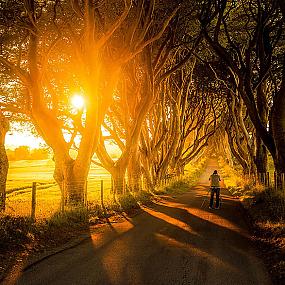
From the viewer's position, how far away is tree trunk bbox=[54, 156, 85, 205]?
1402 centimetres

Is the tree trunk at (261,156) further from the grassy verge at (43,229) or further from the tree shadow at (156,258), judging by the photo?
the tree shadow at (156,258)

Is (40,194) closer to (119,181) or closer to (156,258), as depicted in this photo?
(119,181)

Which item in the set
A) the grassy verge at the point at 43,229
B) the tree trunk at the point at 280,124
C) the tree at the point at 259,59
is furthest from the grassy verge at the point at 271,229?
the grassy verge at the point at 43,229

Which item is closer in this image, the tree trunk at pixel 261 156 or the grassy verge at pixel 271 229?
the grassy verge at pixel 271 229

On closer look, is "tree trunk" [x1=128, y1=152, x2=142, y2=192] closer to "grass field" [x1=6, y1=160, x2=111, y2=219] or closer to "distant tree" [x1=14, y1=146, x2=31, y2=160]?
"grass field" [x1=6, y1=160, x2=111, y2=219]

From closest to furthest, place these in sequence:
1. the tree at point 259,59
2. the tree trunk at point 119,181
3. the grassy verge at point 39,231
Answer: the grassy verge at point 39,231, the tree at point 259,59, the tree trunk at point 119,181

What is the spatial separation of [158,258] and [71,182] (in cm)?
688

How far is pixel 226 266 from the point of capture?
7633 millimetres

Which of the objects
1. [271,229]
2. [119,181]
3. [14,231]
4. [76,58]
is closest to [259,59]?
[76,58]

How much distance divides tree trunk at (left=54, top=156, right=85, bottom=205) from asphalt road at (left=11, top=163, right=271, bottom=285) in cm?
218

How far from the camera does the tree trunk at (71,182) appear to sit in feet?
46.0

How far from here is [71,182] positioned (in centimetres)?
1434

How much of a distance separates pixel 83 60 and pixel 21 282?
9681 mm

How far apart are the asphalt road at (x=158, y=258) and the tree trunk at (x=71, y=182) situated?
2.18 m
